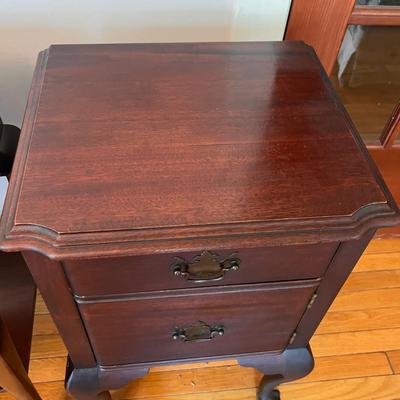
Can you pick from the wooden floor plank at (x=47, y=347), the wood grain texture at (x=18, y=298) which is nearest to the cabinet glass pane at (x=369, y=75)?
the wood grain texture at (x=18, y=298)

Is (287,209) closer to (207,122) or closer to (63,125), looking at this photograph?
(207,122)

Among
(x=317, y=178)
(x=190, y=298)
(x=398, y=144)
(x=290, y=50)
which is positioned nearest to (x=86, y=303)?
(x=190, y=298)

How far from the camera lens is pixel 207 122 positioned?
66 centimetres

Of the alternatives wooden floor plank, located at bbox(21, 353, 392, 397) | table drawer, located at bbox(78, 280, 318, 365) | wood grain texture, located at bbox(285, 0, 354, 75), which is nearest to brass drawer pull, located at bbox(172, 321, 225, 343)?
table drawer, located at bbox(78, 280, 318, 365)

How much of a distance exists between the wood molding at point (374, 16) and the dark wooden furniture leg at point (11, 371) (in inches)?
35.3

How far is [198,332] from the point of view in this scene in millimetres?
752

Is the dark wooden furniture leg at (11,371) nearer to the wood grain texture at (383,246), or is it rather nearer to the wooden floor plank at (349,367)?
the wooden floor plank at (349,367)

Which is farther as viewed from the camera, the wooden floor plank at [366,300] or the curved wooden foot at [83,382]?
the wooden floor plank at [366,300]

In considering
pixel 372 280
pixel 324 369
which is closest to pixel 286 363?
pixel 324 369

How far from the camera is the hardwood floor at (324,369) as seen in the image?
1083 mm

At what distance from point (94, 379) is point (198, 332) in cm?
24

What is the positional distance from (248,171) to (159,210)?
0.47ft

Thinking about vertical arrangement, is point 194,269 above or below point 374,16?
below

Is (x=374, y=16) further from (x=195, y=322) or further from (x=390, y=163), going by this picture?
(x=195, y=322)
